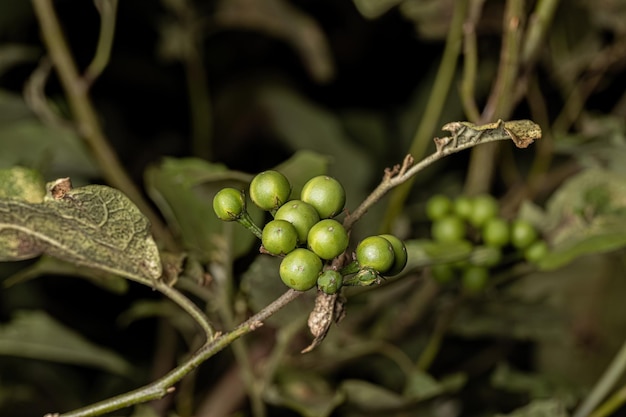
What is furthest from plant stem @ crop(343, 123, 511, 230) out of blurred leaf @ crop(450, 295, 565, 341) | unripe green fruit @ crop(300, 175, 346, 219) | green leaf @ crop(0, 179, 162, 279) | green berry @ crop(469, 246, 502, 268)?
blurred leaf @ crop(450, 295, 565, 341)

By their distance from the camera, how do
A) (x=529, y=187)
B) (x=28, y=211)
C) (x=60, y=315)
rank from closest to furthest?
(x=28, y=211)
(x=529, y=187)
(x=60, y=315)

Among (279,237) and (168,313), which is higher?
(168,313)

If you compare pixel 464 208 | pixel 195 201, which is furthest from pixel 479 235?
pixel 195 201

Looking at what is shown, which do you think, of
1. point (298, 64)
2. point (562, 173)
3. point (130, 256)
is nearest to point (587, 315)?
point (562, 173)

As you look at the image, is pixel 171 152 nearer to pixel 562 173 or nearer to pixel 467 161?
pixel 467 161

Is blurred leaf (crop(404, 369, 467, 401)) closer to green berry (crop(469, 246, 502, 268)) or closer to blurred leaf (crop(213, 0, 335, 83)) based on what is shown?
green berry (crop(469, 246, 502, 268))

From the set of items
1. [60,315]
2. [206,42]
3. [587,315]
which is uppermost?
[206,42]

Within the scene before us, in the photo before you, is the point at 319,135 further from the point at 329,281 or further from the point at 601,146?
the point at 329,281
